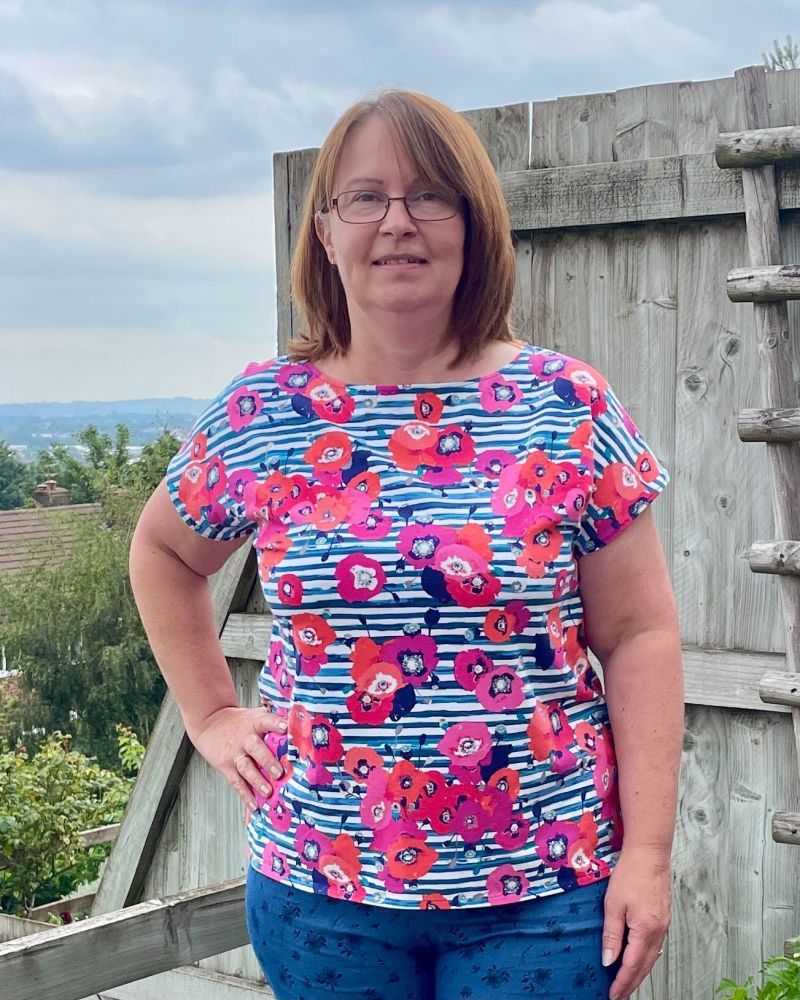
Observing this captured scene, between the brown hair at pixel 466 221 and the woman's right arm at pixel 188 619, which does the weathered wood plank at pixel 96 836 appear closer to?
the woman's right arm at pixel 188 619

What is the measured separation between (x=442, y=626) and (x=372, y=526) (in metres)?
0.12

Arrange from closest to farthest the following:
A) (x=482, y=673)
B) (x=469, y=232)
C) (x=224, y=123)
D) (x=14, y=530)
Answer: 1. (x=482, y=673)
2. (x=469, y=232)
3. (x=14, y=530)
4. (x=224, y=123)

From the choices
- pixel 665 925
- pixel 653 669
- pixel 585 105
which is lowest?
pixel 665 925

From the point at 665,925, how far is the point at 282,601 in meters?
0.50

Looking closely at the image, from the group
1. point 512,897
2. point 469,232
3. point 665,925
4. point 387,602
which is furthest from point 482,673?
point 469,232

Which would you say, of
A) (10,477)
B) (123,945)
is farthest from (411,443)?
(10,477)

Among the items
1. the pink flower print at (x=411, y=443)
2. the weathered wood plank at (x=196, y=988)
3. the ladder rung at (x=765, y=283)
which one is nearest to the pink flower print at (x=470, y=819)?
the pink flower print at (x=411, y=443)

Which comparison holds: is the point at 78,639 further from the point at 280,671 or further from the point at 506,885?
the point at 506,885

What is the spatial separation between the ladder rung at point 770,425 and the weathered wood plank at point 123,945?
1217 mm

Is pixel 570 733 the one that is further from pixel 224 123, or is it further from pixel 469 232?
pixel 224 123

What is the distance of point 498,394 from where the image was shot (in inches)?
50.4

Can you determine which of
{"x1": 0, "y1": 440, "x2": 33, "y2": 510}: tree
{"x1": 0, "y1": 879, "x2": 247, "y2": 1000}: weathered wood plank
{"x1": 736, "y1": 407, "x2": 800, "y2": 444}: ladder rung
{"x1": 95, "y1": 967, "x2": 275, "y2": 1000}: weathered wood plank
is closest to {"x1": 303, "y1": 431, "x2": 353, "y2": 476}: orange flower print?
{"x1": 0, "y1": 879, "x2": 247, "y2": 1000}: weathered wood plank

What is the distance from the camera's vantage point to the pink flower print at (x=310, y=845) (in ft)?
4.11

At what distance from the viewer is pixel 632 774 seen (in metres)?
1.26
